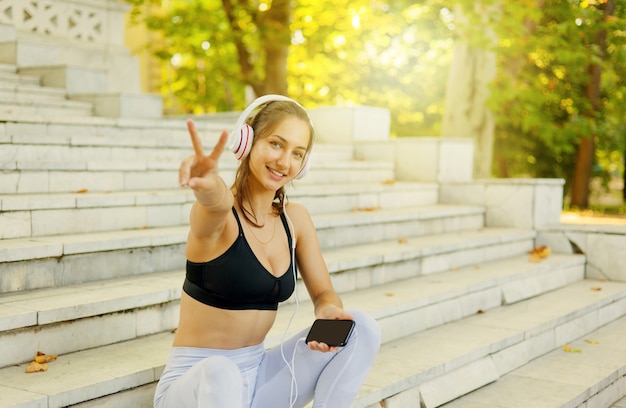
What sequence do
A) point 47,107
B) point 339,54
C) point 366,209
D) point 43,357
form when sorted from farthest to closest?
point 339,54 → point 47,107 → point 366,209 → point 43,357

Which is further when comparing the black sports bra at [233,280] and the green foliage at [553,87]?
the green foliage at [553,87]

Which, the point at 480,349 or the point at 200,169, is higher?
the point at 200,169

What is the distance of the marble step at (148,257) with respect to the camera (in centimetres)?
440

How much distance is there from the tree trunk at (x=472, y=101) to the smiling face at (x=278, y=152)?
949 centimetres

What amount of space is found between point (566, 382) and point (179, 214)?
3.14 m

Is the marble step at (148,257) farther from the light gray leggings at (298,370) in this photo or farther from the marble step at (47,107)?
the marble step at (47,107)

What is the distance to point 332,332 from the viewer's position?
3125 millimetres

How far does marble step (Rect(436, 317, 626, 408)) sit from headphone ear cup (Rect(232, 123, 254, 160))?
7.89 ft

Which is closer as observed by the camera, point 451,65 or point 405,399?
point 405,399

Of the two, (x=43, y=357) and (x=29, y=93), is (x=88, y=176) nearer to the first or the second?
(x=43, y=357)

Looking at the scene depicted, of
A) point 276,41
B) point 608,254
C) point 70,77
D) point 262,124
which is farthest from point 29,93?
point 608,254

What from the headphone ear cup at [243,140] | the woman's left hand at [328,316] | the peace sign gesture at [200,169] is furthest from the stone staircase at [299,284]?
the peace sign gesture at [200,169]

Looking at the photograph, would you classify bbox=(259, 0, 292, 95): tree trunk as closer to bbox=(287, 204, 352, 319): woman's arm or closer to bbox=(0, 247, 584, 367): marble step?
bbox=(0, 247, 584, 367): marble step

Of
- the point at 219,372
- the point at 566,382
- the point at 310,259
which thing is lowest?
the point at 566,382
